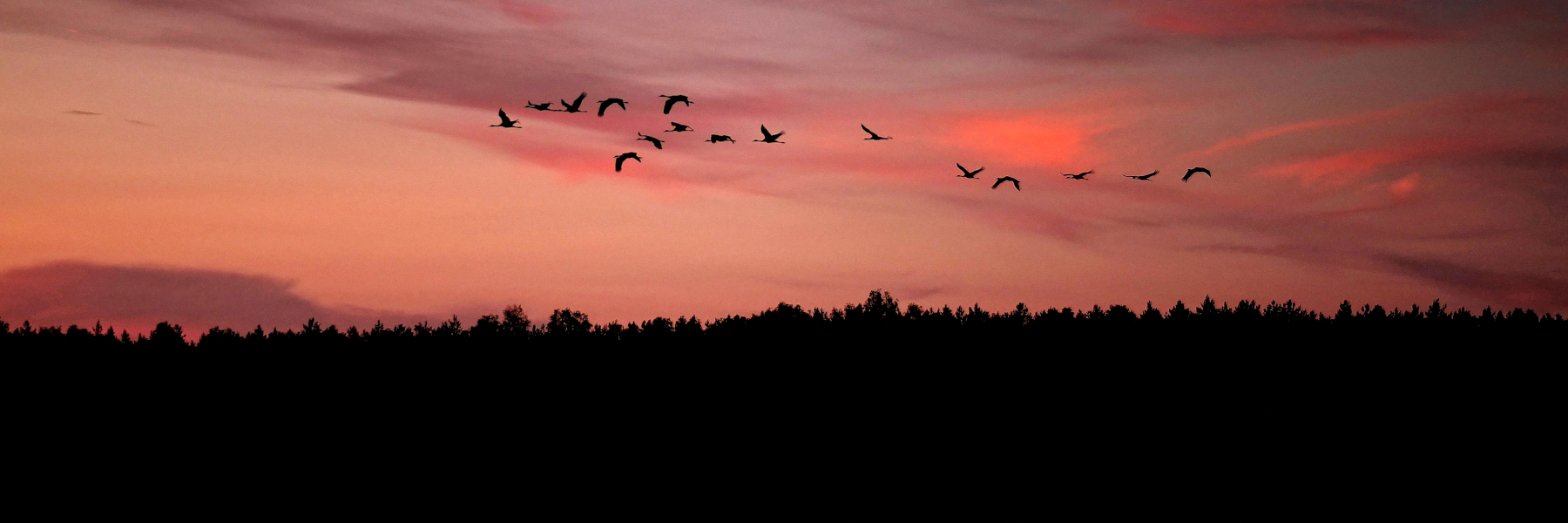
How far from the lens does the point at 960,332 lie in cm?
2381

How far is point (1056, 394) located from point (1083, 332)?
1632 millimetres

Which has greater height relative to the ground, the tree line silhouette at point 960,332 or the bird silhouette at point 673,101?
the bird silhouette at point 673,101

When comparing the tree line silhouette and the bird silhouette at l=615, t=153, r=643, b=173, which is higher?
the bird silhouette at l=615, t=153, r=643, b=173

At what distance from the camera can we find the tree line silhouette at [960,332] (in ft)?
70.7

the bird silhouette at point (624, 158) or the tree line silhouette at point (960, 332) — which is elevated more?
the bird silhouette at point (624, 158)

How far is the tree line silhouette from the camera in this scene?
21.6 meters

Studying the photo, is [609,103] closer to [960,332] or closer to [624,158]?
[624,158]

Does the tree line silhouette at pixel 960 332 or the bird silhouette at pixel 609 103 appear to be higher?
the bird silhouette at pixel 609 103

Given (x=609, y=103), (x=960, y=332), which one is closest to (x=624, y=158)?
(x=609, y=103)

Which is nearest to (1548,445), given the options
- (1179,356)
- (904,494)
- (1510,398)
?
(1510,398)

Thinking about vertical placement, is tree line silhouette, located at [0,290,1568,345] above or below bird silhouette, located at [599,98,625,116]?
below

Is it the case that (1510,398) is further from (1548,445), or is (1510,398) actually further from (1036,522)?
(1036,522)

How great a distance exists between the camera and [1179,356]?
861 inches

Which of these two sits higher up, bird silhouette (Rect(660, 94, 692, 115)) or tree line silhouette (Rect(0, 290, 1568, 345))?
bird silhouette (Rect(660, 94, 692, 115))
